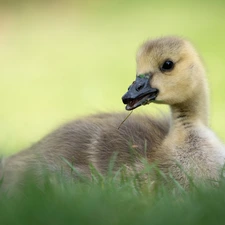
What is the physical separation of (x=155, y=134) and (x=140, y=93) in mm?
298

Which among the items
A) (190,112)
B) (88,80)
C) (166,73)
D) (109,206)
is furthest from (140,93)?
(88,80)

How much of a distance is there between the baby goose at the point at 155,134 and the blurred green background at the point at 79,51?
0.45 meters

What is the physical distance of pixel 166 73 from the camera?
175 inches

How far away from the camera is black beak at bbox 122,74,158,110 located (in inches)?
168

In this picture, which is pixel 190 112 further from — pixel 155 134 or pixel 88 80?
pixel 88 80

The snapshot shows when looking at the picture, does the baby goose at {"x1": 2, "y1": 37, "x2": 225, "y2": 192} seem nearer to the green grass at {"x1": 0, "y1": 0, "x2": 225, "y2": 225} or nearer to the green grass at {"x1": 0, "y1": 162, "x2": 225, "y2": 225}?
the green grass at {"x1": 0, "y1": 0, "x2": 225, "y2": 225}

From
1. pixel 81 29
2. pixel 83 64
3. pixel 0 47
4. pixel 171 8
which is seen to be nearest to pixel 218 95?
pixel 83 64

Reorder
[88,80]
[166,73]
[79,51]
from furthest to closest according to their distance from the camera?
[79,51], [88,80], [166,73]

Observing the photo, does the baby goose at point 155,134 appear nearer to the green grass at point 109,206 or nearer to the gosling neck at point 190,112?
the gosling neck at point 190,112

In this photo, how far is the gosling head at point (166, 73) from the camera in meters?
4.39

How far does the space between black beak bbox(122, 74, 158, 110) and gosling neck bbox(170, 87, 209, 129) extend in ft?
0.65

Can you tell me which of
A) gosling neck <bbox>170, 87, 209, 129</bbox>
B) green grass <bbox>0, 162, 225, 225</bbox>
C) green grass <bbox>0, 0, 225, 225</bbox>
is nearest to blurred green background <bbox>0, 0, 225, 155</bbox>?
green grass <bbox>0, 0, 225, 225</bbox>

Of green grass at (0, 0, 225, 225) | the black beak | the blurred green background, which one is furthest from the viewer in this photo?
the blurred green background

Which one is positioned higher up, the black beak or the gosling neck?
the black beak
